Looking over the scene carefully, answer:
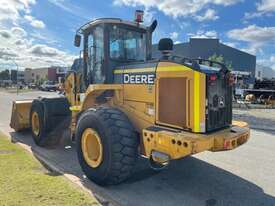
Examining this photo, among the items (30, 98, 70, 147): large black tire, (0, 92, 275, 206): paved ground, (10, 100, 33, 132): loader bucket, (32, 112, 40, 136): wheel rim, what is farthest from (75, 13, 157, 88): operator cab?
(10, 100, 33, 132): loader bucket

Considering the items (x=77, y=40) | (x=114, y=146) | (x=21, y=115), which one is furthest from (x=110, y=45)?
(x=21, y=115)

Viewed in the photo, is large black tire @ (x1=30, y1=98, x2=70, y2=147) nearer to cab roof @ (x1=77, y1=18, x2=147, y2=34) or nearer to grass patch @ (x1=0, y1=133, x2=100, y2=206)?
grass patch @ (x1=0, y1=133, x2=100, y2=206)

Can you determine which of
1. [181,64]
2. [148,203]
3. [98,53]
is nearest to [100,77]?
[98,53]

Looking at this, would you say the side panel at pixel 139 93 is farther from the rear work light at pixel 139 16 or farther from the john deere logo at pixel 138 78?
the rear work light at pixel 139 16

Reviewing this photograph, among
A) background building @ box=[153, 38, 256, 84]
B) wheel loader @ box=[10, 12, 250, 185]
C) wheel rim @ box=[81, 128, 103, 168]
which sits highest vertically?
background building @ box=[153, 38, 256, 84]

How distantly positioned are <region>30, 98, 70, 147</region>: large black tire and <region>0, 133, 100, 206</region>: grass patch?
1.79 metres

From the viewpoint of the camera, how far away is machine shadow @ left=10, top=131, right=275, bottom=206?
198 inches

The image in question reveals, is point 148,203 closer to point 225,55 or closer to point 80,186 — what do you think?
point 80,186

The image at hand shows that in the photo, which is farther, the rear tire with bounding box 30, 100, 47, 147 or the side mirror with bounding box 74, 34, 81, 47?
the rear tire with bounding box 30, 100, 47, 147

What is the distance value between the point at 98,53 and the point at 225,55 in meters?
49.6

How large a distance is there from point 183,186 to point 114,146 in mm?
1422

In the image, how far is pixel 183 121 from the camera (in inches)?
205

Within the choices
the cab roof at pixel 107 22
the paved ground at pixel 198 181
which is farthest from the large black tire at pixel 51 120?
the cab roof at pixel 107 22

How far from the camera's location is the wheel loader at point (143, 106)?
200 inches
